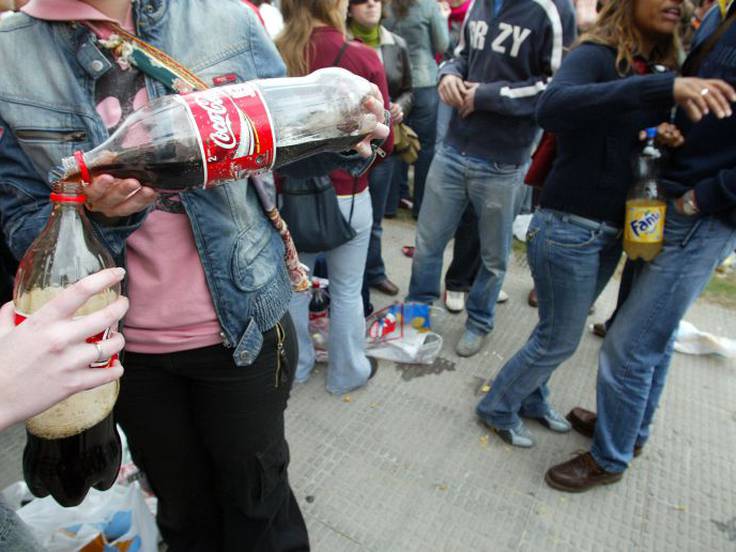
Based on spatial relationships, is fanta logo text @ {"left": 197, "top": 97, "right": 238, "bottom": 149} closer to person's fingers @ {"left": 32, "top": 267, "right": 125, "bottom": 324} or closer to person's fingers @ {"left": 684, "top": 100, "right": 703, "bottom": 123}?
person's fingers @ {"left": 32, "top": 267, "right": 125, "bottom": 324}

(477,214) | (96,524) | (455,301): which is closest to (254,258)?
(96,524)

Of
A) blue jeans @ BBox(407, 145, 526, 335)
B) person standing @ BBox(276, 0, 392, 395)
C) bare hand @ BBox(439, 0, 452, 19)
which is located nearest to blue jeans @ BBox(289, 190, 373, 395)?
person standing @ BBox(276, 0, 392, 395)

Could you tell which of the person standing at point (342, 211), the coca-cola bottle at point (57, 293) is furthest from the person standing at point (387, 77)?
the coca-cola bottle at point (57, 293)

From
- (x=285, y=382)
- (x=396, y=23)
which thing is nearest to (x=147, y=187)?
(x=285, y=382)

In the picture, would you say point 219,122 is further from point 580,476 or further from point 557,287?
point 580,476

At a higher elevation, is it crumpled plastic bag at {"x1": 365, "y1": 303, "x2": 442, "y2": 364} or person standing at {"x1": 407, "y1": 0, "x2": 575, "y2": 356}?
person standing at {"x1": 407, "y1": 0, "x2": 575, "y2": 356}

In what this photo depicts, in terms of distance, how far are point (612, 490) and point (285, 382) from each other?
170 centimetres

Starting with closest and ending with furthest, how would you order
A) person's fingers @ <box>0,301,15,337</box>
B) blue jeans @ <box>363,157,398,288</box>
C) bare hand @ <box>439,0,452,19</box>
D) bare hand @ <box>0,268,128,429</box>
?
1. bare hand @ <box>0,268,128,429</box>
2. person's fingers @ <box>0,301,15,337</box>
3. blue jeans @ <box>363,157,398,288</box>
4. bare hand @ <box>439,0,452,19</box>

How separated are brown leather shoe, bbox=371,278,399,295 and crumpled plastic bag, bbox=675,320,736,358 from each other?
1.87 meters

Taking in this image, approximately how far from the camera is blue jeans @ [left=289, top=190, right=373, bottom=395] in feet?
8.23

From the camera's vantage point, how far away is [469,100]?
9.22ft

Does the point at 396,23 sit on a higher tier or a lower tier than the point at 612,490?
higher

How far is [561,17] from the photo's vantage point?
260 cm

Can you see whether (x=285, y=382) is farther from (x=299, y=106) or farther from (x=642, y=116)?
(x=642, y=116)
